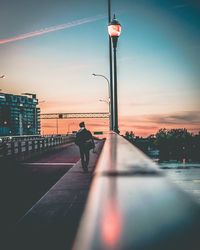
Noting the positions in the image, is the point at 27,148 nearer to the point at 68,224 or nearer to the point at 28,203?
the point at 28,203

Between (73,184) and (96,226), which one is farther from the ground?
(96,226)

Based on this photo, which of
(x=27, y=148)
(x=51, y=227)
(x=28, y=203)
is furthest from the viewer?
(x=27, y=148)

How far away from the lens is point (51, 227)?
24.2ft

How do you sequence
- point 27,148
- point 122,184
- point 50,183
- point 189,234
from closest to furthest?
point 189,234 → point 122,184 → point 50,183 → point 27,148

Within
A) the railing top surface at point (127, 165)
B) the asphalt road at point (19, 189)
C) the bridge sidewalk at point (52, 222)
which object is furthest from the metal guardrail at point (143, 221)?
the asphalt road at point (19, 189)

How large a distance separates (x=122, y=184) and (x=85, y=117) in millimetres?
162444

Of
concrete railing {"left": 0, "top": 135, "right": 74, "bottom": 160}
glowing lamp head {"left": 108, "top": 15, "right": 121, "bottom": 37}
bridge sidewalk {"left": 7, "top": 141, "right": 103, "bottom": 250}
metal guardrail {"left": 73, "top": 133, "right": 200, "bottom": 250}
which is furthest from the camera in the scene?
concrete railing {"left": 0, "top": 135, "right": 74, "bottom": 160}

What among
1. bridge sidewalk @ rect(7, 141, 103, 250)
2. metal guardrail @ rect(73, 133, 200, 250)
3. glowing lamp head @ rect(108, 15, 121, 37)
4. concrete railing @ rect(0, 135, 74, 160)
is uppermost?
glowing lamp head @ rect(108, 15, 121, 37)

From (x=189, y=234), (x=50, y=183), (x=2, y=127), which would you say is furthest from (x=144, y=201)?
(x=2, y=127)

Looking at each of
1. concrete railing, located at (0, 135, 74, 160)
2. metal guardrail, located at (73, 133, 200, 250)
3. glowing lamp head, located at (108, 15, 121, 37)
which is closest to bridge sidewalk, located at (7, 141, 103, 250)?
metal guardrail, located at (73, 133, 200, 250)

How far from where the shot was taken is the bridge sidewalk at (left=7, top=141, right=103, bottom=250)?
20.8 ft

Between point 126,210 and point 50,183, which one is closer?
point 126,210

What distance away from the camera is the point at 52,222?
305 inches

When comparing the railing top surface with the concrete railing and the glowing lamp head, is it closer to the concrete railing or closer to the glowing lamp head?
the glowing lamp head
